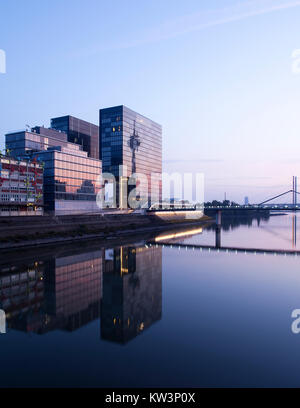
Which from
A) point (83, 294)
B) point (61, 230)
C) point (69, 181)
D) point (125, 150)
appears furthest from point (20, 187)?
point (125, 150)

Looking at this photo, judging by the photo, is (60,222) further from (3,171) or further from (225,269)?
(225,269)

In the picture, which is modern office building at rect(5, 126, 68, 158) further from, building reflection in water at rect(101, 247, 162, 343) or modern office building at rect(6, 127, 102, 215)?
building reflection in water at rect(101, 247, 162, 343)

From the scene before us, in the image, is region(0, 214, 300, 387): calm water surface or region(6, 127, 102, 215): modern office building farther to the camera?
region(6, 127, 102, 215): modern office building

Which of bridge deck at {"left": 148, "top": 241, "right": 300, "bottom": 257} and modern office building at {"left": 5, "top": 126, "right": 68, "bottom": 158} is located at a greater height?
modern office building at {"left": 5, "top": 126, "right": 68, "bottom": 158}

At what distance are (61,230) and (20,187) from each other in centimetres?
1967

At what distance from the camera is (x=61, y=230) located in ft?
197

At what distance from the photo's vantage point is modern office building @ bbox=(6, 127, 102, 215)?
82.8m

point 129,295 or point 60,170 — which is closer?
point 129,295

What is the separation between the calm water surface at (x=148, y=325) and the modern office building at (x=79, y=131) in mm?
A: 108449

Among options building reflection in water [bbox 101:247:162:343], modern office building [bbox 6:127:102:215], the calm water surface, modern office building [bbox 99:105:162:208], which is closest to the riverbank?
the calm water surface

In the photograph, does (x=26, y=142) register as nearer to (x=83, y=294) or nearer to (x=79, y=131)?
(x=79, y=131)

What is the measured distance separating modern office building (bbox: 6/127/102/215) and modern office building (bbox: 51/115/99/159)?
33.0m

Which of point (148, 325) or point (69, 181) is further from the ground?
point (69, 181)

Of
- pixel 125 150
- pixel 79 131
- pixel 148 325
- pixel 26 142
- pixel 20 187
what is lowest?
pixel 148 325
